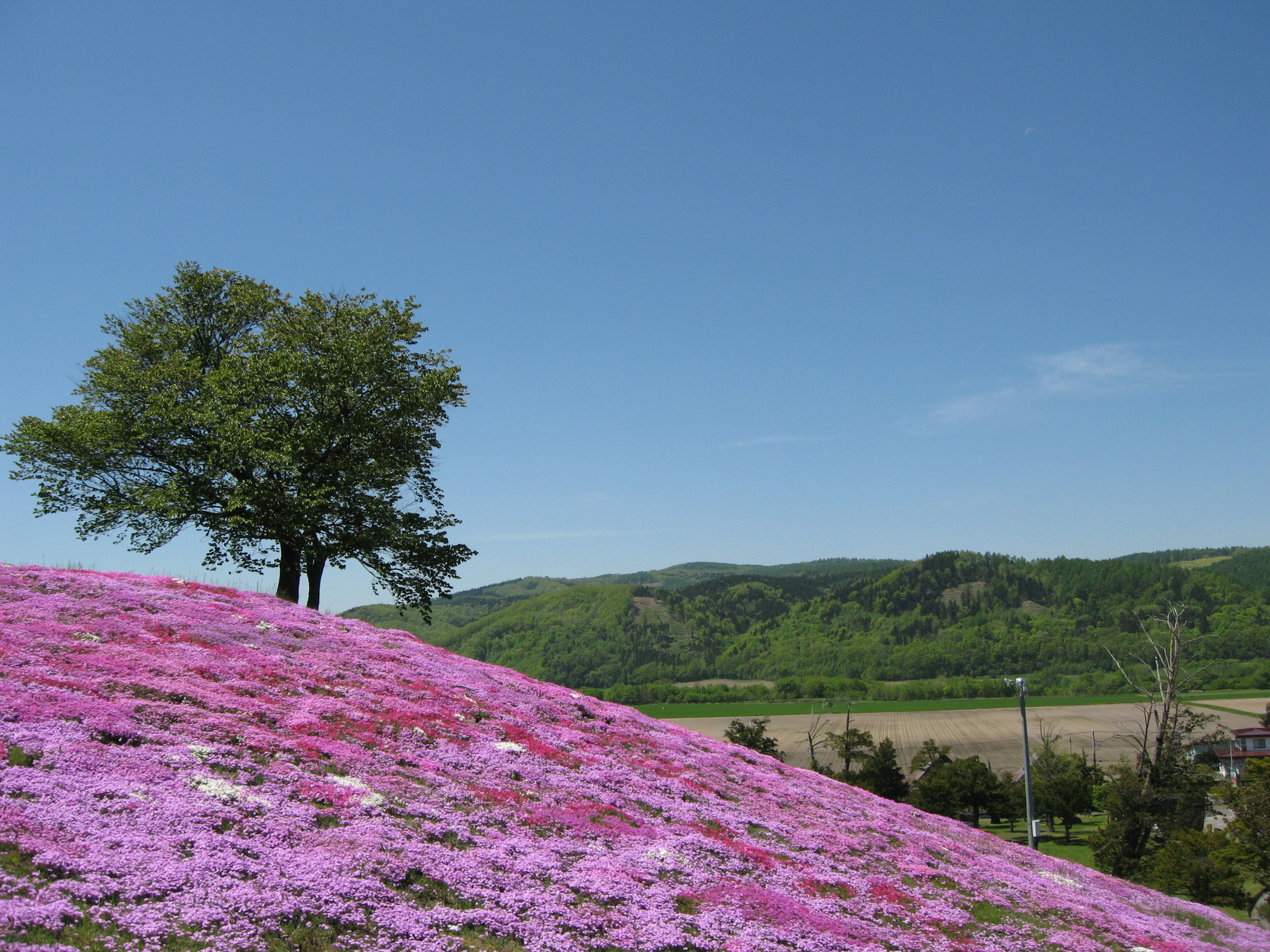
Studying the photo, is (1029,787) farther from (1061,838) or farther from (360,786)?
(1061,838)

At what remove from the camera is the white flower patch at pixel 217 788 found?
12.2 metres

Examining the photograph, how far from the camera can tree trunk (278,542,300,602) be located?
119 feet

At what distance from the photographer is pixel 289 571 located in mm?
36531

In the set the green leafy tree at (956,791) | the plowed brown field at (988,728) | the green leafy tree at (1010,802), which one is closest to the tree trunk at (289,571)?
the green leafy tree at (956,791)

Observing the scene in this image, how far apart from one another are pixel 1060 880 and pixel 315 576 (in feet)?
106

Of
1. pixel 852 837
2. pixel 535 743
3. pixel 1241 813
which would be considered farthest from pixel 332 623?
pixel 1241 813

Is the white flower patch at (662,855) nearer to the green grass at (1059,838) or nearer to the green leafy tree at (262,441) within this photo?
the green leafy tree at (262,441)

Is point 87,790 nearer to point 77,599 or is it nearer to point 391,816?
point 391,816

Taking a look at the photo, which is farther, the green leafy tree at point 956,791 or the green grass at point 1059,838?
the green leafy tree at point 956,791

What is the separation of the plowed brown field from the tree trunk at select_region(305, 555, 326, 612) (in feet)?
324

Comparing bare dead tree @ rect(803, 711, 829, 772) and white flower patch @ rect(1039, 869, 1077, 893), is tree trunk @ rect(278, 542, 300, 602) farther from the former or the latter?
bare dead tree @ rect(803, 711, 829, 772)

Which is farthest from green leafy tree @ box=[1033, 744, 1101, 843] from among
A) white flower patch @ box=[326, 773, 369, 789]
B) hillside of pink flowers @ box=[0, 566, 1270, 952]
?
white flower patch @ box=[326, 773, 369, 789]

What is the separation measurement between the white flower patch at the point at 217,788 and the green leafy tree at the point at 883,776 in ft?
247

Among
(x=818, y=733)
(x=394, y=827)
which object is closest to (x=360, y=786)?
(x=394, y=827)
